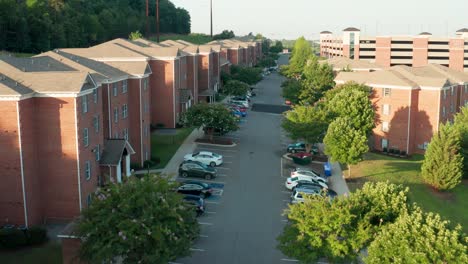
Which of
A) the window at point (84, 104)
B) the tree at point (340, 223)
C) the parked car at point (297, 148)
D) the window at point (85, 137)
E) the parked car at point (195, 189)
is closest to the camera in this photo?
the tree at point (340, 223)

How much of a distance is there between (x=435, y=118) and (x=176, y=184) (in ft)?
133

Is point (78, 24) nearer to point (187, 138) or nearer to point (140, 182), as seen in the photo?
point (187, 138)

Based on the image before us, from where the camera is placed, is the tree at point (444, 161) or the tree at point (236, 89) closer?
the tree at point (444, 161)

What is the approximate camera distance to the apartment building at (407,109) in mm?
57562

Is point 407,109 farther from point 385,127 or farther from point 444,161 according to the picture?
point 444,161

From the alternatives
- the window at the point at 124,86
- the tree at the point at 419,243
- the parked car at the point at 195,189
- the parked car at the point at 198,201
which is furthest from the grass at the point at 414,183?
the window at the point at 124,86

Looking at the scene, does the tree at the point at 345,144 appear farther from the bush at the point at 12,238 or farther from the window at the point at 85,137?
the bush at the point at 12,238

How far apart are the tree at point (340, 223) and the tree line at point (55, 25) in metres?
64.3

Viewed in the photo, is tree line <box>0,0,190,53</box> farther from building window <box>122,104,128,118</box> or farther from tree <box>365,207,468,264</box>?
tree <box>365,207,468,264</box>

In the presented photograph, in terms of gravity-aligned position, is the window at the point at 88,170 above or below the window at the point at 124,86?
below

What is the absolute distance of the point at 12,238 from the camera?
2897 cm

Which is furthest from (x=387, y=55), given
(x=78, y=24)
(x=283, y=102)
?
(x=78, y=24)

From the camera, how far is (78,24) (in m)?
103

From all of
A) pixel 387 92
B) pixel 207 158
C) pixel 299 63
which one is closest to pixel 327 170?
pixel 207 158
